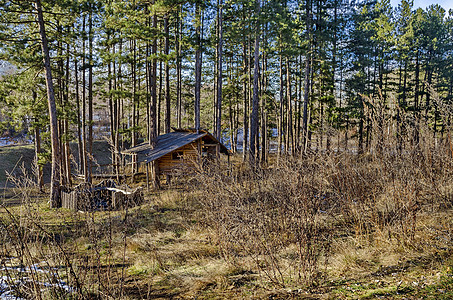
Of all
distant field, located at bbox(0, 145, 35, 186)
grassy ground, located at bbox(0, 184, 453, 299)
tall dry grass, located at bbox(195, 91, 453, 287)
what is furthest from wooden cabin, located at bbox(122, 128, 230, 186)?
distant field, located at bbox(0, 145, 35, 186)

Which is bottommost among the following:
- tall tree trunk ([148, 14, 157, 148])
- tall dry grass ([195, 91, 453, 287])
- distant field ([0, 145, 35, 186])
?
distant field ([0, 145, 35, 186])

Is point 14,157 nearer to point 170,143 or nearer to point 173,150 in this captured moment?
point 170,143

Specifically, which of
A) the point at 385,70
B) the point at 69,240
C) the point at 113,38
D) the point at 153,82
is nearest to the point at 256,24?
the point at 153,82

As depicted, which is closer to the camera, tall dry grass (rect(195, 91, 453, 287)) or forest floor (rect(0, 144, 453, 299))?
Result: forest floor (rect(0, 144, 453, 299))

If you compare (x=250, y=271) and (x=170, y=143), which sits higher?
(x=170, y=143)

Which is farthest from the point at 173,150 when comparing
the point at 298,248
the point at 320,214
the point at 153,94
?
the point at 298,248

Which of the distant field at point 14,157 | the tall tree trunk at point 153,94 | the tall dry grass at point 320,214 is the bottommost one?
the distant field at point 14,157

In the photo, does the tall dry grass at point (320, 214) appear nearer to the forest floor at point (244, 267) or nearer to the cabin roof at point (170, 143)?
the forest floor at point (244, 267)

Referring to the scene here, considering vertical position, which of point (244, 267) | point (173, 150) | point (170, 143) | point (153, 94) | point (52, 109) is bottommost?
point (244, 267)

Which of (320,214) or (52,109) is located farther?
Result: (52,109)

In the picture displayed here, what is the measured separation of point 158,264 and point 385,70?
3104 centimetres

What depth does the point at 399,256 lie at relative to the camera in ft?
13.1

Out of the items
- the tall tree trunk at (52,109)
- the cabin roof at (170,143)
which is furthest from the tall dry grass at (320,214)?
the cabin roof at (170,143)

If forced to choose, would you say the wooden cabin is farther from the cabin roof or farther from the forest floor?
the forest floor
